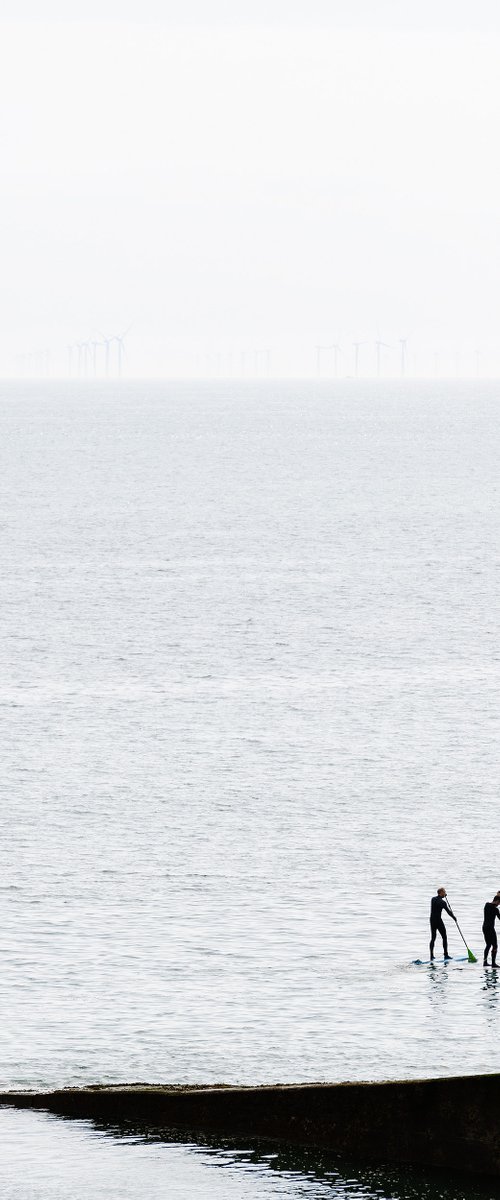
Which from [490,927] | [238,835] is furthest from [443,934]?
[238,835]

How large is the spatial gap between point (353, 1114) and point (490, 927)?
54.4 ft

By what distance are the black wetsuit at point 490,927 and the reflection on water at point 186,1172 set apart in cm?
1576

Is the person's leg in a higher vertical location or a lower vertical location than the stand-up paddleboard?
higher

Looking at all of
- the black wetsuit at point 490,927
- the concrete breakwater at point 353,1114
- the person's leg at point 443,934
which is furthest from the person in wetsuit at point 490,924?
the concrete breakwater at point 353,1114

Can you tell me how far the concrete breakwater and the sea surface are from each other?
79 cm

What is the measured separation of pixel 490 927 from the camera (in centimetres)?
4400

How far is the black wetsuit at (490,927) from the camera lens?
4391 centimetres

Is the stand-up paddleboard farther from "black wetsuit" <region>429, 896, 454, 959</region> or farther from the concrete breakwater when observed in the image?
the concrete breakwater

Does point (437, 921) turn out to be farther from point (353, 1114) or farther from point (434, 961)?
point (353, 1114)

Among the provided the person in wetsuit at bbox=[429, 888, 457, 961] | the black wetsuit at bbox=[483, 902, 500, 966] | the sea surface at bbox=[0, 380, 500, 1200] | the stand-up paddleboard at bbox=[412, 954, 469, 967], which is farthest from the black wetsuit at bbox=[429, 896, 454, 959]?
the black wetsuit at bbox=[483, 902, 500, 966]

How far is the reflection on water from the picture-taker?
26.8 m

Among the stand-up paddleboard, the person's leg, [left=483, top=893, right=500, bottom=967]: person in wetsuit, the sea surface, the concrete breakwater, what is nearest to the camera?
the concrete breakwater

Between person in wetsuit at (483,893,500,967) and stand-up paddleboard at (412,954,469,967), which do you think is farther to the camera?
stand-up paddleboard at (412,954,469,967)

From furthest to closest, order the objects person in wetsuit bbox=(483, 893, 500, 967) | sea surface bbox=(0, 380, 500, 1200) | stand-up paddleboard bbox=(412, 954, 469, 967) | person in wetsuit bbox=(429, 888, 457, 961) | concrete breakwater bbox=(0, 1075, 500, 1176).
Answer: stand-up paddleboard bbox=(412, 954, 469, 967)
person in wetsuit bbox=(429, 888, 457, 961)
person in wetsuit bbox=(483, 893, 500, 967)
sea surface bbox=(0, 380, 500, 1200)
concrete breakwater bbox=(0, 1075, 500, 1176)
